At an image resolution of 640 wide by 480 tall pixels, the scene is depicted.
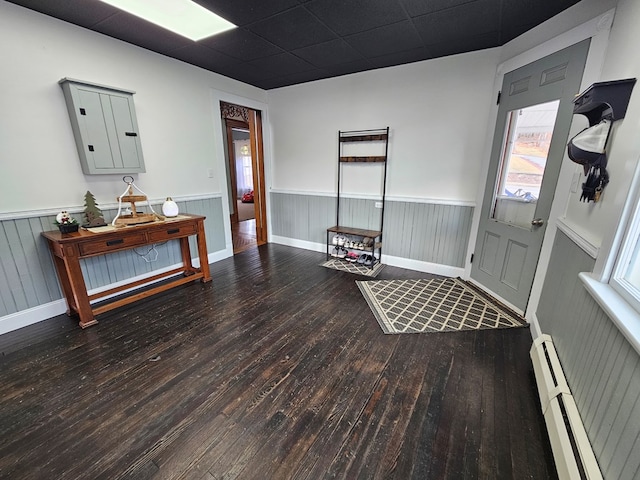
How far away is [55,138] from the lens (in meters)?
2.39

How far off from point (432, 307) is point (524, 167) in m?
1.61

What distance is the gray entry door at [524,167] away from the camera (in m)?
2.16

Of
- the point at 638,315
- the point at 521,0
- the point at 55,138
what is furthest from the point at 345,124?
the point at 638,315

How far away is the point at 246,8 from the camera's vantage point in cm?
213

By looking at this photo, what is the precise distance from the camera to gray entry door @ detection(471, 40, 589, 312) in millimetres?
2160

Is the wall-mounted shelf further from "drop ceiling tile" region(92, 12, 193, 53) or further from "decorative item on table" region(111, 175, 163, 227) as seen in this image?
"decorative item on table" region(111, 175, 163, 227)

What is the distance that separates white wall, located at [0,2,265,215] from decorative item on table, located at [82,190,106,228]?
0.18m

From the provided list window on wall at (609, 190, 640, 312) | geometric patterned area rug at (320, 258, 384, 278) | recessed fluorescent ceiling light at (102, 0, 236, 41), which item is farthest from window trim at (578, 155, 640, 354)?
recessed fluorescent ceiling light at (102, 0, 236, 41)

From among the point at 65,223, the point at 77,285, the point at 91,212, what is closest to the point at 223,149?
the point at 91,212

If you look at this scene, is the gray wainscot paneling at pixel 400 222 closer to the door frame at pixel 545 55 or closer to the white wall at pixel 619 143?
the door frame at pixel 545 55

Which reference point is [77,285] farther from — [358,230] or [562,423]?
[562,423]

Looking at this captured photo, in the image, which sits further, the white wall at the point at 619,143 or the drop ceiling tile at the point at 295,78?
the drop ceiling tile at the point at 295,78

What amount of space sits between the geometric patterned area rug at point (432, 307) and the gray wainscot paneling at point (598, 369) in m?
0.65

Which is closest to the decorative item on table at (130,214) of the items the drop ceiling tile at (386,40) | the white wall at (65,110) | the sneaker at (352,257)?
the white wall at (65,110)
